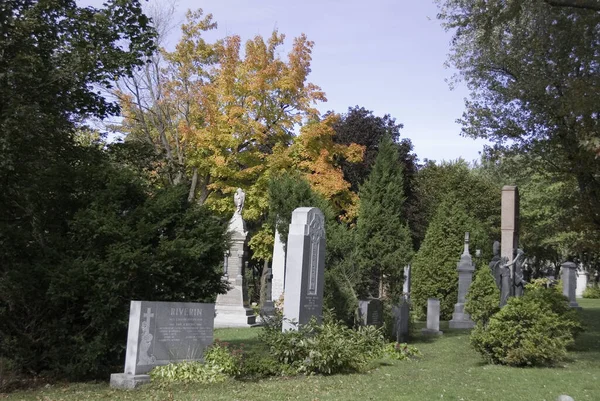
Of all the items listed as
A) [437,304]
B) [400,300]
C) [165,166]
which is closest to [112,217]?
[165,166]

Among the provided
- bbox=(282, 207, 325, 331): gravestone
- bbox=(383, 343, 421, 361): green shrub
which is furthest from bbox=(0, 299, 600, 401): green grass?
bbox=(282, 207, 325, 331): gravestone

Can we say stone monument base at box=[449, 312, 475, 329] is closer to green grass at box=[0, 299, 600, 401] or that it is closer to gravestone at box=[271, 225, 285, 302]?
gravestone at box=[271, 225, 285, 302]

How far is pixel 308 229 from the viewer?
45.3 feet

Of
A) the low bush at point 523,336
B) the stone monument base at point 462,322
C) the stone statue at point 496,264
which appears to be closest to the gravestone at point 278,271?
the stone monument base at point 462,322

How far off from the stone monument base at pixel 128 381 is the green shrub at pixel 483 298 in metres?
Result: 8.02

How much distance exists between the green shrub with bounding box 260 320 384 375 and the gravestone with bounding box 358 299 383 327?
15.7 ft

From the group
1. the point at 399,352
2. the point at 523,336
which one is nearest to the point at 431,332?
the point at 399,352

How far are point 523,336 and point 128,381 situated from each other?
24.1ft

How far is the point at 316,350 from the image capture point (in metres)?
11.1

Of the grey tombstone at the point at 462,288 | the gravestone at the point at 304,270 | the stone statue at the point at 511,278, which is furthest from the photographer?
the grey tombstone at the point at 462,288

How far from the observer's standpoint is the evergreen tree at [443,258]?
2867 cm

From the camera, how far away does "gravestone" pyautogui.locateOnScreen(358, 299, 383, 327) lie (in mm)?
16781

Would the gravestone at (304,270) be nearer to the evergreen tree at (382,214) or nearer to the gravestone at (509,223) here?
the gravestone at (509,223)

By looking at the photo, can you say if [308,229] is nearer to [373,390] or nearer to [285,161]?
[373,390]
